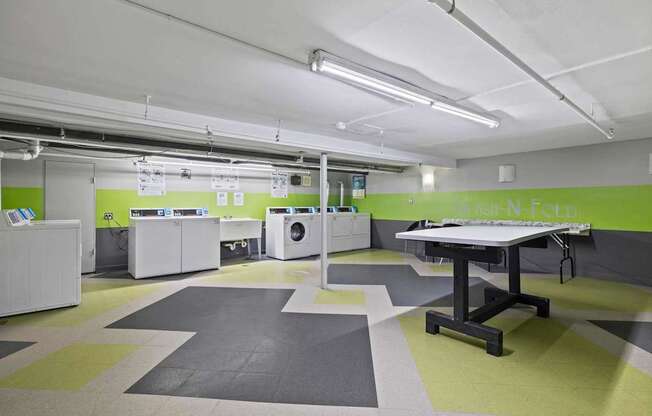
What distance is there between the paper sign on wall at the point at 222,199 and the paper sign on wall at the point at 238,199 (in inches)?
7.6

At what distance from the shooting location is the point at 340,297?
429 centimetres

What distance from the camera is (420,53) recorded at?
7.34 ft

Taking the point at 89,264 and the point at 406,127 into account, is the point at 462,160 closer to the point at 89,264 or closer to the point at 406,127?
the point at 406,127

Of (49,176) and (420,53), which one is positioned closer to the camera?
(420,53)

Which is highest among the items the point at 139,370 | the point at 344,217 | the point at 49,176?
the point at 49,176

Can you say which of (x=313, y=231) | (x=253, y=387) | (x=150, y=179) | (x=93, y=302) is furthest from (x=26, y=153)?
(x=313, y=231)

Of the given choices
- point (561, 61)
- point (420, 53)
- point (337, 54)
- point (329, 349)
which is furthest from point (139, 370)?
point (561, 61)

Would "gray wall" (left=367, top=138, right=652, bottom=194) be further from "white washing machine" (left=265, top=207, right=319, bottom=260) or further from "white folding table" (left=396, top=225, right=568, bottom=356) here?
"white washing machine" (left=265, top=207, right=319, bottom=260)

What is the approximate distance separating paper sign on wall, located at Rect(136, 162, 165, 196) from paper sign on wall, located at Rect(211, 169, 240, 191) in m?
1.03

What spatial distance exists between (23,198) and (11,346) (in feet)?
11.3

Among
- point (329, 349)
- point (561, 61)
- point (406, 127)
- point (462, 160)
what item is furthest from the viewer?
point (462, 160)

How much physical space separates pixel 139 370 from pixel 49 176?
4.73 metres

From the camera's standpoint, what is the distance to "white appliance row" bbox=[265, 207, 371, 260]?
7032 millimetres

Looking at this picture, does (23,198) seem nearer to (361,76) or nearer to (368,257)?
(361,76)
